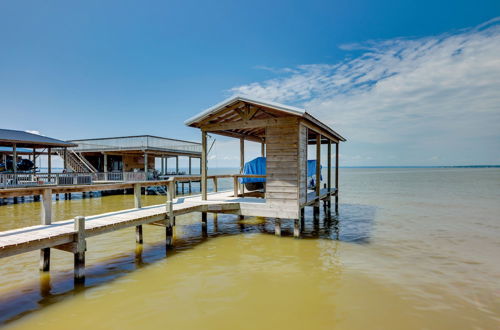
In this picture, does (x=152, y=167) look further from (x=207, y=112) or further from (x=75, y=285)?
(x=75, y=285)

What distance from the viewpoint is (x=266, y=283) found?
625cm

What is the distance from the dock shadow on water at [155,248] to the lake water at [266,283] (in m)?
0.04

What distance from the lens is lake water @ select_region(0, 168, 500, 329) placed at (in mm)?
4773

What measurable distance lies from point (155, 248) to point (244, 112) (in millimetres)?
5752

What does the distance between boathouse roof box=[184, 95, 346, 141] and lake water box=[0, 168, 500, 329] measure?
455 centimetres

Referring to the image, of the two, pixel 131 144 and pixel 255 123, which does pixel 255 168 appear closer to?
pixel 255 123

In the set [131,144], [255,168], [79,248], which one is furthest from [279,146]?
[131,144]

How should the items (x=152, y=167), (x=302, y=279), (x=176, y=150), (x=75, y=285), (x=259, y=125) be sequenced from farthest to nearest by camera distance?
(x=152, y=167), (x=176, y=150), (x=259, y=125), (x=302, y=279), (x=75, y=285)

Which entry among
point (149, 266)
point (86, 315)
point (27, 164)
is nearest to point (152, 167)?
point (27, 164)

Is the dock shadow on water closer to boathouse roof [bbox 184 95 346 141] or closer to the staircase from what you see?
boathouse roof [bbox 184 95 346 141]

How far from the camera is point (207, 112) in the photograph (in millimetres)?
10352

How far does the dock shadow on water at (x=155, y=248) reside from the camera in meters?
5.43

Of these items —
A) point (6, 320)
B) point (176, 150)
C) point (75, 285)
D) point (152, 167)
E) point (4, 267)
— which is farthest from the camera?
point (152, 167)

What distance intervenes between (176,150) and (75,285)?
23565 mm
